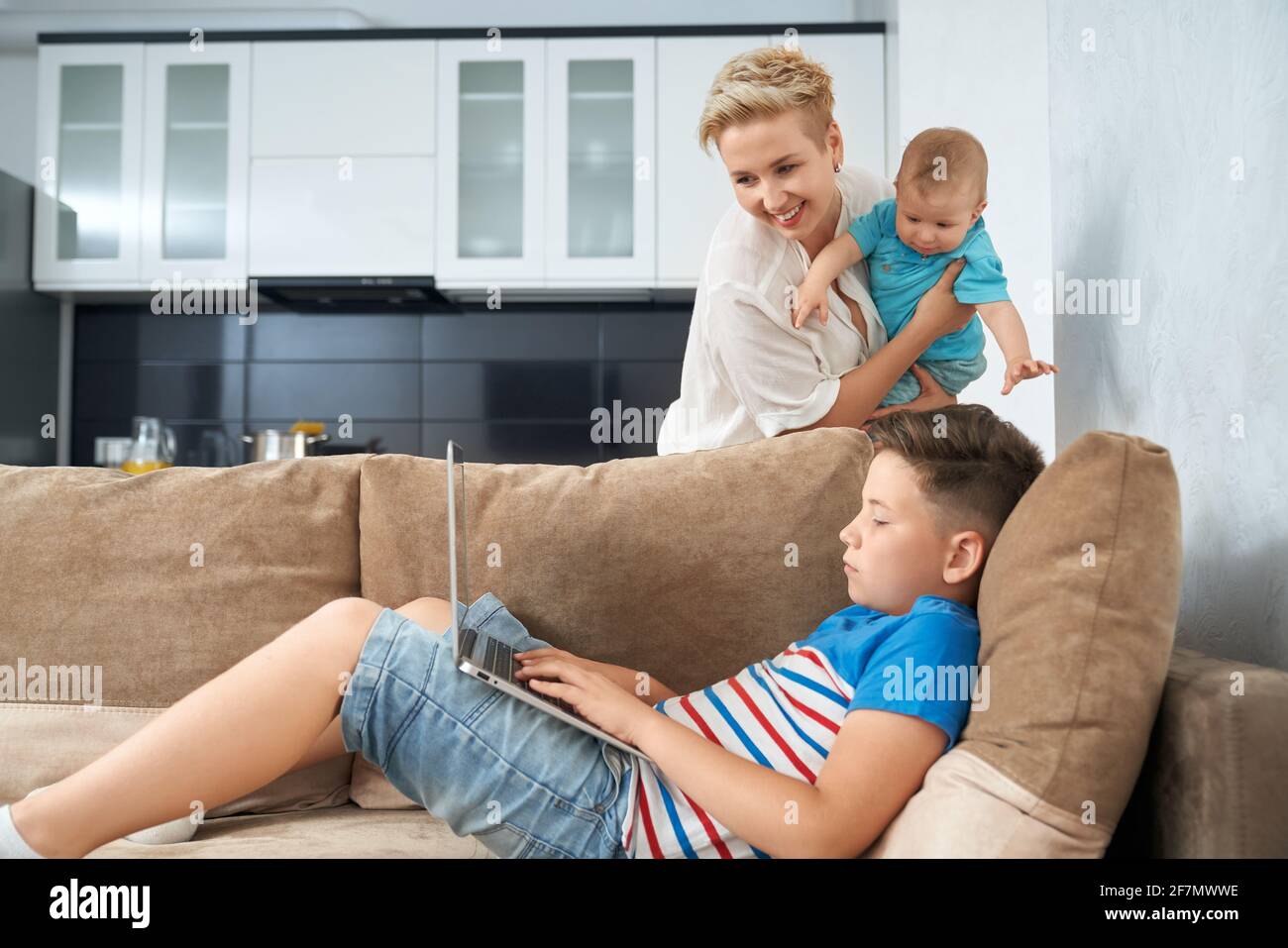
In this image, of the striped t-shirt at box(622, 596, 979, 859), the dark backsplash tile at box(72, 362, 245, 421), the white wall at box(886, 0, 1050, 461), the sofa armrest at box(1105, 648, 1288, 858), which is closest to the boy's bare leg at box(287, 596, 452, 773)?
the striped t-shirt at box(622, 596, 979, 859)

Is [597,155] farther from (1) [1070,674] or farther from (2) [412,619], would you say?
(1) [1070,674]

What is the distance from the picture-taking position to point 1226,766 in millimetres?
790

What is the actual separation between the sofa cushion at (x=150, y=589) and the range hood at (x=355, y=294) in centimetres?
190

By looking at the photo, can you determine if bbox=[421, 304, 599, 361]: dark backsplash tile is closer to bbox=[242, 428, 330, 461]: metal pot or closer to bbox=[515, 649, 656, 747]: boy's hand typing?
bbox=[242, 428, 330, 461]: metal pot

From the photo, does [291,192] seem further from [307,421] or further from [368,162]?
[307,421]

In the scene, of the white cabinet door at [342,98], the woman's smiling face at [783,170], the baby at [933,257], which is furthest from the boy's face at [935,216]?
the white cabinet door at [342,98]

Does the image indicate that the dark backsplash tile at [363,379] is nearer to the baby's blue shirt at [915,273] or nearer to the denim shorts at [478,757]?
the baby's blue shirt at [915,273]

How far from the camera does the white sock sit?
0.91 meters

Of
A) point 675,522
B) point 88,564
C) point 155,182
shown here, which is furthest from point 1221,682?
point 155,182

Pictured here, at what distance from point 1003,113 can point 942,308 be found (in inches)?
47.1

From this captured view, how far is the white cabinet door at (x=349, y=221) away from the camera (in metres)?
3.17

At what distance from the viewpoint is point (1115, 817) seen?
843 millimetres

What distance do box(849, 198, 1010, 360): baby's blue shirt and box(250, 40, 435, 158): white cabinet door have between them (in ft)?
6.64

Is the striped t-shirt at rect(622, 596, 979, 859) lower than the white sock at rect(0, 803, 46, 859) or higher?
higher
